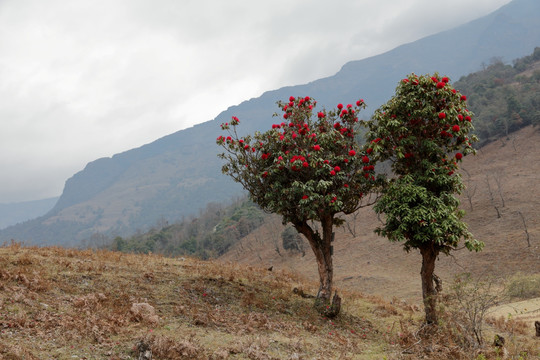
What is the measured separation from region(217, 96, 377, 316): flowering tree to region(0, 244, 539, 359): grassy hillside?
227 cm

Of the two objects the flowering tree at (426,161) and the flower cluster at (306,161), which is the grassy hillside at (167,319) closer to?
the flowering tree at (426,161)

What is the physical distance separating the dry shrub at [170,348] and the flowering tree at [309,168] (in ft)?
19.9

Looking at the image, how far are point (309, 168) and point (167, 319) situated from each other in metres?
7.00

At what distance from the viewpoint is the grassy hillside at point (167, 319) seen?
7.36 meters

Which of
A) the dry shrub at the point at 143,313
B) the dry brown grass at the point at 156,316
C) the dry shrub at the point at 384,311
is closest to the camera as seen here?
the dry brown grass at the point at 156,316

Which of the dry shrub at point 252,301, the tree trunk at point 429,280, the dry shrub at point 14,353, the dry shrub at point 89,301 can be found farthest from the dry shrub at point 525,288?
the dry shrub at point 14,353

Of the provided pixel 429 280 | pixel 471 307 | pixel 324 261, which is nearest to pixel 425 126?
pixel 429 280

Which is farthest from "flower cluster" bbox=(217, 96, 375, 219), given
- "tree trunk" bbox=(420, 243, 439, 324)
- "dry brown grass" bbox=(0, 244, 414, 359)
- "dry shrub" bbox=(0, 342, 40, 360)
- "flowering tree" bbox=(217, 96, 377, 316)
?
"dry shrub" bbox=(0, 342, 40, 360)

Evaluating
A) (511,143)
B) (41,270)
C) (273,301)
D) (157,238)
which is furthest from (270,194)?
(157,238)

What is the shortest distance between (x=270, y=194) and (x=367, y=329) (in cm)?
608

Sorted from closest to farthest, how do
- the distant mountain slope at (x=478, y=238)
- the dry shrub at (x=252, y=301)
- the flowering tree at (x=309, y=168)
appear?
the dry shrub at (x=252, y=301), the flowering tree at (x=309, y=168), the distant mountain slope at (x=478, y=238)

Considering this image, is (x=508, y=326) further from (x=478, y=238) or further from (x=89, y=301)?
(x=478, y=238)

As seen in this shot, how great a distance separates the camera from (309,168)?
512 inches

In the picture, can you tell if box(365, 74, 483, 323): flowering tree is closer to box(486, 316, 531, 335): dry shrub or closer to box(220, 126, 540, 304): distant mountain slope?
box(486, 316, 531, 335): dry shrub
